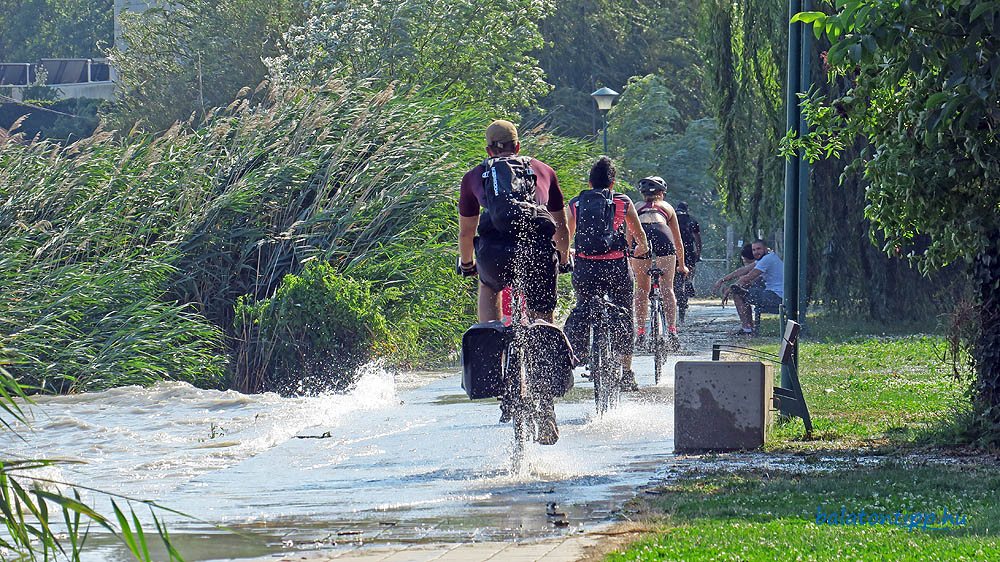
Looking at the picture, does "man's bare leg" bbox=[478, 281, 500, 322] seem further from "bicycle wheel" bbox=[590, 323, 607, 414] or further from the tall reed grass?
the tall reed grass

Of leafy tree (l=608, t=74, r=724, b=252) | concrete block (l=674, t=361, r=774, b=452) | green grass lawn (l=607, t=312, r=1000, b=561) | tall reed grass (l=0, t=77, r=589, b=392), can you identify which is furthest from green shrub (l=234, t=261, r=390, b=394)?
leafy tree (l=608, t=74, r=724, b=252)

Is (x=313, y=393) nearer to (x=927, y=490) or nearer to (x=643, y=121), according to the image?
(x=927, y=490)

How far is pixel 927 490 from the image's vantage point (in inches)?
276

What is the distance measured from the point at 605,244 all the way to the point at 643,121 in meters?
35.6

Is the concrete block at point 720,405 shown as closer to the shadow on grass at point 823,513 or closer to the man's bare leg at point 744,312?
the shadow on grass at point 823,513

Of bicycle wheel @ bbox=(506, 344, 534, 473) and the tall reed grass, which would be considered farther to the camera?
the tall reed grass

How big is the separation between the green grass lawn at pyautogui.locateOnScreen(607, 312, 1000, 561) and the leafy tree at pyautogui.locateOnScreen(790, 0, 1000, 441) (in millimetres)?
779

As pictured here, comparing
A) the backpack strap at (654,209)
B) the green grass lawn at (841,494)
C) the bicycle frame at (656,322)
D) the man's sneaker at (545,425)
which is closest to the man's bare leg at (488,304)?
the man's sneaker at (545,425)

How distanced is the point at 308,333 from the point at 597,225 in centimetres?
353

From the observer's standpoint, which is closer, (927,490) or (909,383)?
(927,490)

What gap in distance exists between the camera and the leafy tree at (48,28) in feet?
322

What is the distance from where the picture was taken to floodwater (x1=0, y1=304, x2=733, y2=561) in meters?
6.36

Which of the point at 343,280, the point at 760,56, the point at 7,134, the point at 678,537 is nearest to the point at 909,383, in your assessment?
the point at 343,280

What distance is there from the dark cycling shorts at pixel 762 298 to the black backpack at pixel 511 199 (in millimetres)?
12013
